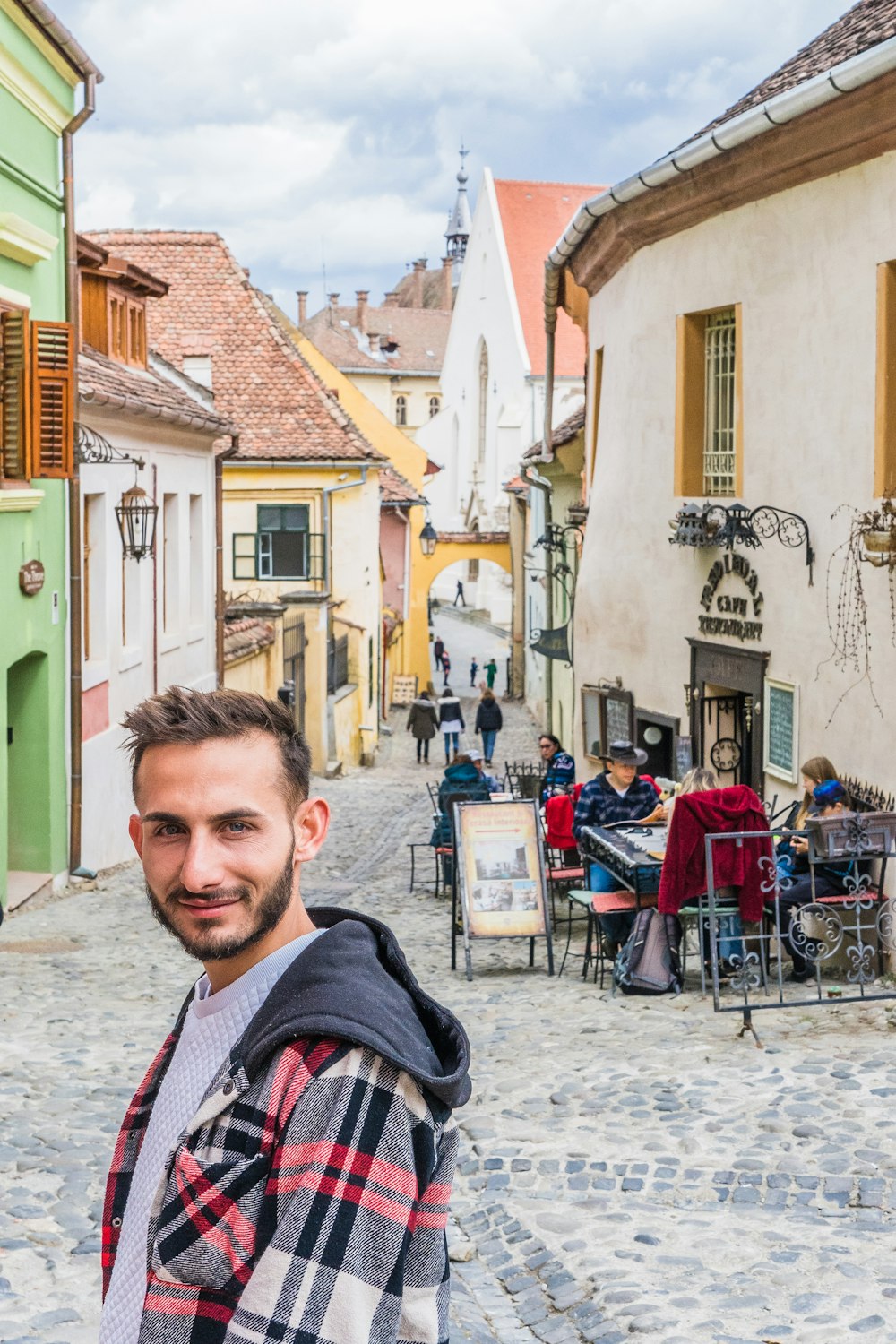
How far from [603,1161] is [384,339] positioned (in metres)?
101

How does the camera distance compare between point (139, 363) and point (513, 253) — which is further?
point (513, 253)

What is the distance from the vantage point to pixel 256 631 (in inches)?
969

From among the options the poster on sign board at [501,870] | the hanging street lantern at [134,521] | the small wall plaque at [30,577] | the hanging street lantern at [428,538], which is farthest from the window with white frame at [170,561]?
the hanging street lantern at [428,538]

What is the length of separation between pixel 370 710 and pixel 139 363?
14768 millimetres

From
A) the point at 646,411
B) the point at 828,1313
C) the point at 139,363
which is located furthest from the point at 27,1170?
the point at 139,363

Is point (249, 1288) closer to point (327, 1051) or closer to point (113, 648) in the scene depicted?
point (327, 1051)

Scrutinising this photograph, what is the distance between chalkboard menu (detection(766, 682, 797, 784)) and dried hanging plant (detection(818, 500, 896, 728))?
2.00 feet

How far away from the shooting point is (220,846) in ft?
6.97

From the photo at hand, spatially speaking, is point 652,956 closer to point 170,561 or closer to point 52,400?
point 52,400

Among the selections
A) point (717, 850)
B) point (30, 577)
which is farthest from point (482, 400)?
point (717, 850)

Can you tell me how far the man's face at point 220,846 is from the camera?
6.96ft

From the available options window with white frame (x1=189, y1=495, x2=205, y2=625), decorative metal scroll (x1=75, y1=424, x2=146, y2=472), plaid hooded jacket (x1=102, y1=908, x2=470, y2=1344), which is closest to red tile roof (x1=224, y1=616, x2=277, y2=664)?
window with white frame (x1=189, y1=495, x2=205, y2=625)

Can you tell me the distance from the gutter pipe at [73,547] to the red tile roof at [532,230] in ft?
153

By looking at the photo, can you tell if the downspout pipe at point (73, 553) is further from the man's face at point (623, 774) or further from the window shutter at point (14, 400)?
the man's face at point (623, 774)
